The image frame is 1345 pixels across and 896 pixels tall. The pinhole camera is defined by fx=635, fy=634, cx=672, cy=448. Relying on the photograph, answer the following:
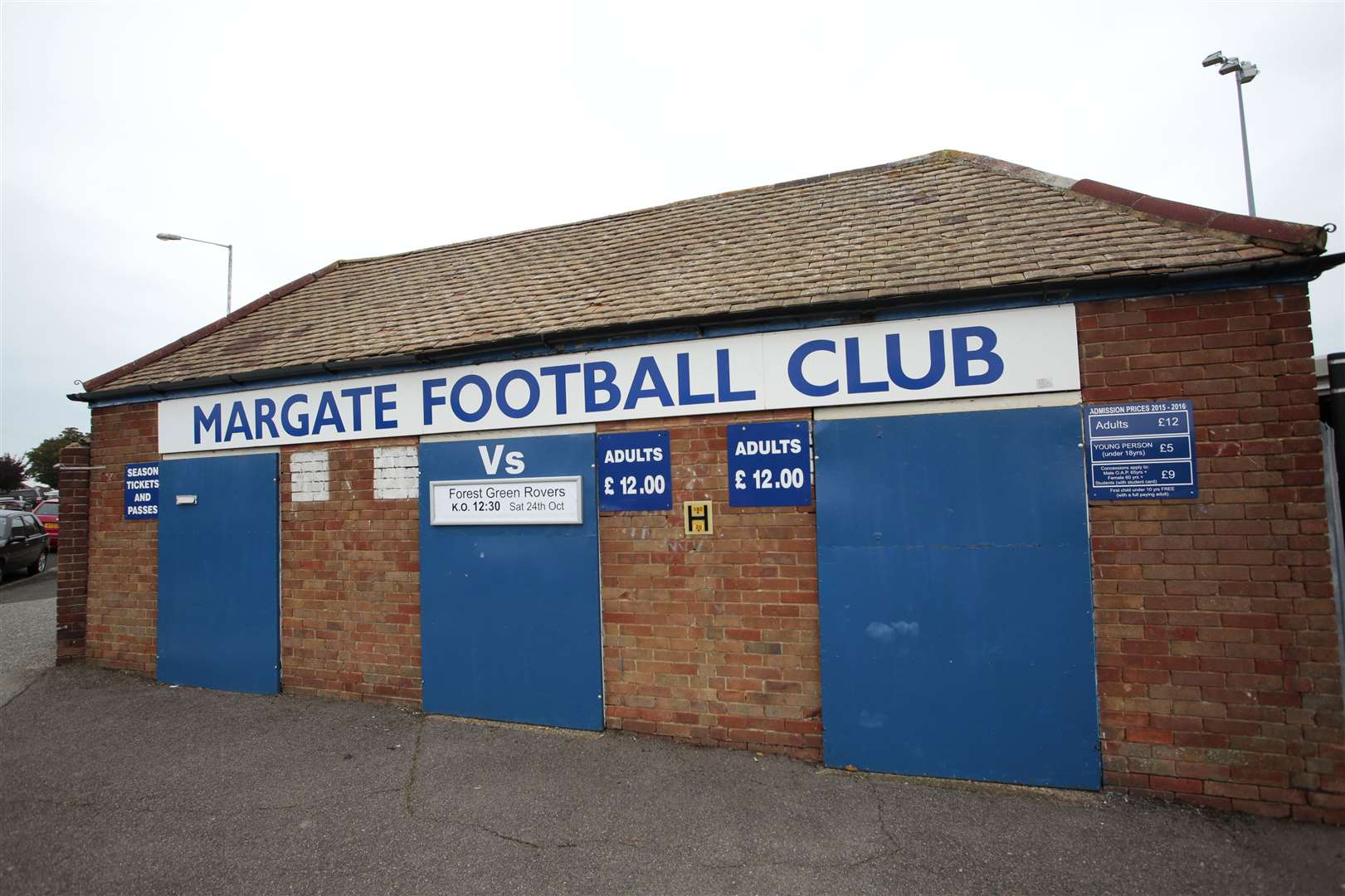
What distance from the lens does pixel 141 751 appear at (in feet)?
16.5

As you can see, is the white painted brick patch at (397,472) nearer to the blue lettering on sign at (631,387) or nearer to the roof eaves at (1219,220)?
the blue lettering on sign at (631,387)

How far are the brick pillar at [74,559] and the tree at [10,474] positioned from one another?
53.2 m

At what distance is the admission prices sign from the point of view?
4.27 metres

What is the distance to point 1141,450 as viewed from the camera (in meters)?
4.04

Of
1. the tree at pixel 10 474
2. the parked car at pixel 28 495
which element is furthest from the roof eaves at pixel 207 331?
the tree at pixel 10 474

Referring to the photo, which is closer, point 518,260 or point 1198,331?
point 1198,331

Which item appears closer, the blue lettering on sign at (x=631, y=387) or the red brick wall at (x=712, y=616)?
the blue lettering on sign at (x=631, y=387)

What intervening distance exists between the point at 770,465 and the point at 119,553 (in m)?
7.33

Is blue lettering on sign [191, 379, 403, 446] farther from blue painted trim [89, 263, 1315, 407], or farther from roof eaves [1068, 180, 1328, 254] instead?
roof eaves [1068, 180, 1328, 254]

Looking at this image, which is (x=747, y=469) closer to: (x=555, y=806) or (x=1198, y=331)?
(x=555, y=806)

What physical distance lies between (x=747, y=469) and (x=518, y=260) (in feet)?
14.3

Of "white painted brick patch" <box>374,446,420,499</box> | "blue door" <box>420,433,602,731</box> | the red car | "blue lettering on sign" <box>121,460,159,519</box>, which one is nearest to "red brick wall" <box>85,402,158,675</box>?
"blue lettering on sign" <box>121,460,159,519</box>

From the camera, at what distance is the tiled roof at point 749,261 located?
4.36 meters

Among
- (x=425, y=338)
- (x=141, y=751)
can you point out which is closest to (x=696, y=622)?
(x=425, y=338)
